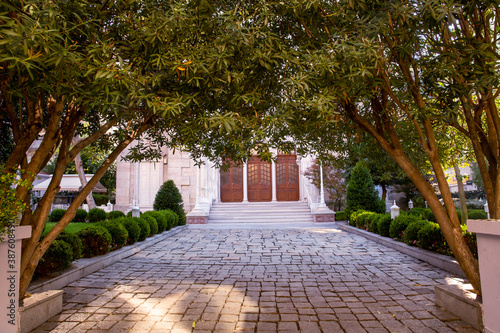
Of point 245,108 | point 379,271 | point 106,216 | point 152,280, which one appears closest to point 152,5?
point 245,108

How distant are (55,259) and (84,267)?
0.88 metres

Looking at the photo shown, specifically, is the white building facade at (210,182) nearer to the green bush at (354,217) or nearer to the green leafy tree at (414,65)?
the green bush at (354,217)

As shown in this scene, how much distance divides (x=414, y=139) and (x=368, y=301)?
283 centimetres

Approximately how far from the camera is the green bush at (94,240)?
7.04 meters

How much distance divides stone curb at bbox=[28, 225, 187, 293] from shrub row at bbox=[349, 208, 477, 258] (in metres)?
6.95

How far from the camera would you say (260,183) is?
21328mm

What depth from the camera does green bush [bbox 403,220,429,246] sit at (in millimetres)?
7898

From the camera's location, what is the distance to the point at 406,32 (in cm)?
346

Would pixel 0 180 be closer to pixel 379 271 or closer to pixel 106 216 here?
pixel 379 271

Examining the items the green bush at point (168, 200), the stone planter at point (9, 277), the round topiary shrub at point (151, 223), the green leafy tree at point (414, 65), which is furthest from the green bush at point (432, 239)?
the green bush at point (168, 200)

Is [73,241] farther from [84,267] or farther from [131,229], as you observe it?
[131,229]

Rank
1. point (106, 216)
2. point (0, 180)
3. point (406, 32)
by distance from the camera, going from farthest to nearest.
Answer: point (106, 216), point (406, 32), point (0, 180)

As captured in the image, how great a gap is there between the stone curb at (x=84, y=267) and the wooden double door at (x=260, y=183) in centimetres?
1142

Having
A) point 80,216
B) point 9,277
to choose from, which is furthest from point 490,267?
point 80,216
